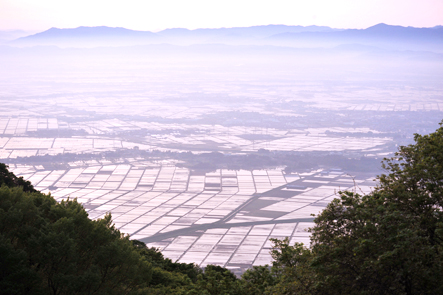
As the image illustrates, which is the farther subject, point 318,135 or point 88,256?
point 318,135

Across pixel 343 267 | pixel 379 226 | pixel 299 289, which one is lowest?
pixel 299 289

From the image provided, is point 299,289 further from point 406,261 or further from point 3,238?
point 3,238

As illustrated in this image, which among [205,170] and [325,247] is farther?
[205,170]

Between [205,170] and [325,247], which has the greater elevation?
[325,247]

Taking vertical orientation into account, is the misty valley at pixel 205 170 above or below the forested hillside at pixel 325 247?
below

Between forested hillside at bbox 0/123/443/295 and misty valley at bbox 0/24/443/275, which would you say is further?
misty valley at bbox 0/24/443/275

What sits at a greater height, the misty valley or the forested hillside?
the forested hillside

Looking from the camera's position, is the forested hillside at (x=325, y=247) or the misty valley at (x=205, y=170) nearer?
the forested hillside at (x=325, y=247)

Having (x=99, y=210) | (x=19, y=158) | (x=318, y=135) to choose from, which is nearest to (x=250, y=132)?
(x=318, y=135)
